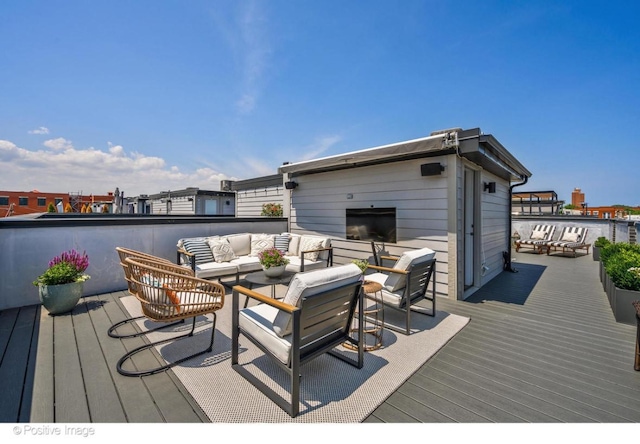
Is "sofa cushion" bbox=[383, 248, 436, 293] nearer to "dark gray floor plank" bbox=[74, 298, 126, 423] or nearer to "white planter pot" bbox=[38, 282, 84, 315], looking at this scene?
"dark gray floor plank" bbox=[74, 298, 126, 423]

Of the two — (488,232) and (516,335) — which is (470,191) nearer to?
(488,232)

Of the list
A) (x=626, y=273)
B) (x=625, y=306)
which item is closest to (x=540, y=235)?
(x=626, y=273)

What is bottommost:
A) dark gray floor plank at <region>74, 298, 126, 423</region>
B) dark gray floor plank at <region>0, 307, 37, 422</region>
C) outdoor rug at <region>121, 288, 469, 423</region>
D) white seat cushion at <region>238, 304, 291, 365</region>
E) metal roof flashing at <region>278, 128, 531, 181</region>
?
outdoor rug at <region>121, 288, 469, 423</region>

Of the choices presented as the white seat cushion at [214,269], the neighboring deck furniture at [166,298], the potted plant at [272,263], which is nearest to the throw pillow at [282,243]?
the white seat cushion at [214,269]

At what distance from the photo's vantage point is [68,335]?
284 cm

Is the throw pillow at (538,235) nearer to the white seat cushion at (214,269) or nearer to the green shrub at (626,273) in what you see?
the green shrub at (626,273)

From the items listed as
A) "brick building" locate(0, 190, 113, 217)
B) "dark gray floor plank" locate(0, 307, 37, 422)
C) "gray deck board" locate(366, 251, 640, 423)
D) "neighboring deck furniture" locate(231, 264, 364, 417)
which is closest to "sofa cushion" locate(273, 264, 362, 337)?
"neighboring deck furniture" locate(231, 264, 364, 417)

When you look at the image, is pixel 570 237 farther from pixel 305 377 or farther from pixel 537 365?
pixel 305 377

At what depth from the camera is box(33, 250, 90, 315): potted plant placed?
3.31 meters

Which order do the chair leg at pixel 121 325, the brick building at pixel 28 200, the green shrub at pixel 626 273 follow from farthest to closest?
the brick building at pixel 28 200 < the green shrub at pixel 626 273 < the chair leg at pixel 121 325

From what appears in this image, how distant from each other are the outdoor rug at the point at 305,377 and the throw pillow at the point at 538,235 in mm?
9695

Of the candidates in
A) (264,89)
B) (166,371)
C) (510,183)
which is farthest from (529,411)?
(264,89)

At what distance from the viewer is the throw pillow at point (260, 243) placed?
5.47 meters

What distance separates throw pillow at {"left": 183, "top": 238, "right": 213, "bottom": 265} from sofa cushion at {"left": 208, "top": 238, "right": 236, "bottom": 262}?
0.08 m
